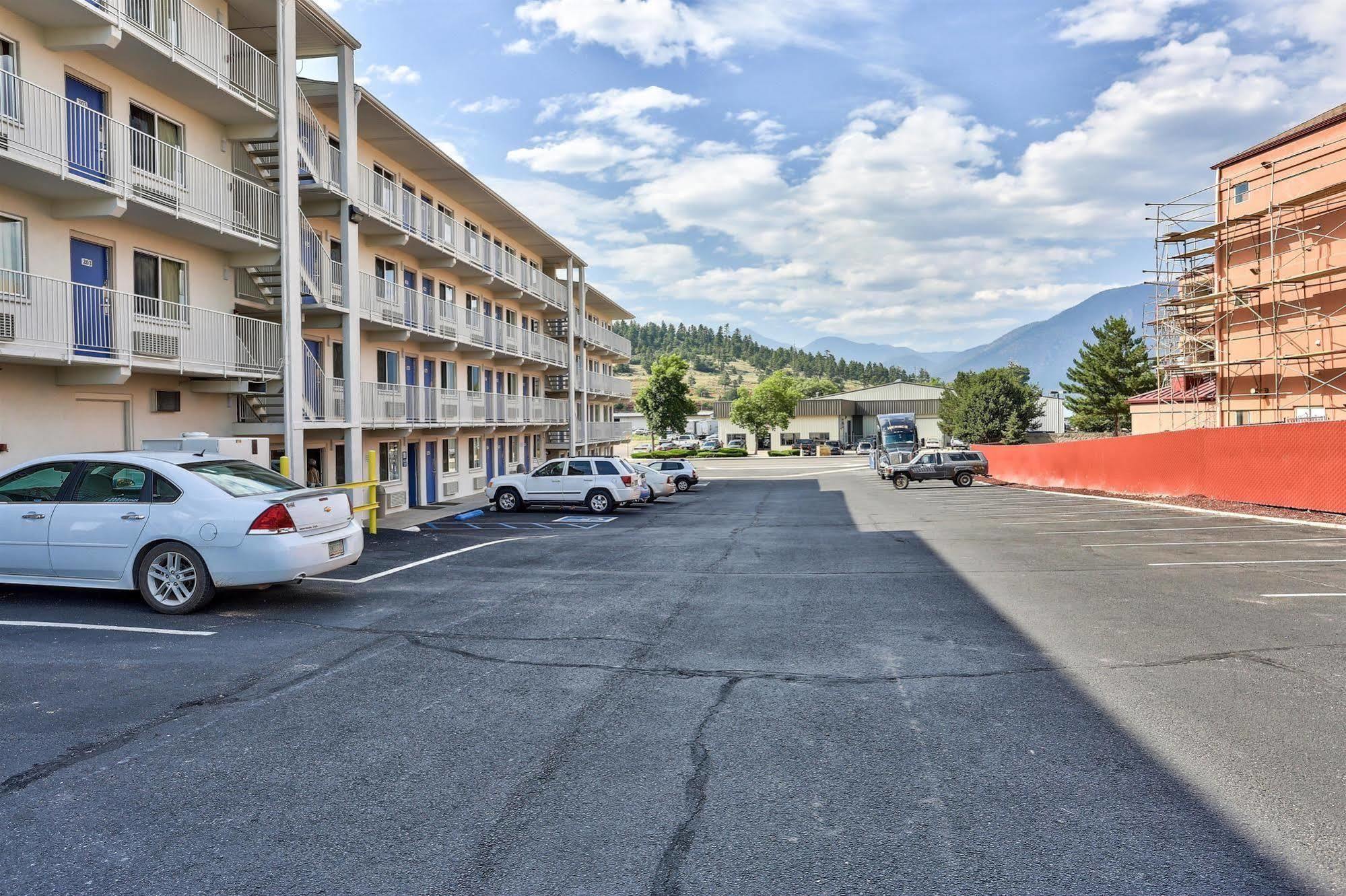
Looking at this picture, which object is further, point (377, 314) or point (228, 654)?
point (377, 314)

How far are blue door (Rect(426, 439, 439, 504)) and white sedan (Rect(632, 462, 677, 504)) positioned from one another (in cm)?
686

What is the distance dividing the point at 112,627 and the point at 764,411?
293ft

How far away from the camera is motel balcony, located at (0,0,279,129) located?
13305 mm

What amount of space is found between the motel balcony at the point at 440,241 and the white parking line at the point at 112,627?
605 inches

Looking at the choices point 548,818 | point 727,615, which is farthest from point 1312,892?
point 727,615

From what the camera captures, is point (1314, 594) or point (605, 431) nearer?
point (1314, 594)

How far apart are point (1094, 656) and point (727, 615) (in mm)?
3394

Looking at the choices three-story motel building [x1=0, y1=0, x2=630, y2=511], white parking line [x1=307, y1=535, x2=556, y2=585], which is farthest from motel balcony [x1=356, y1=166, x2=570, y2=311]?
white parking line [x1=307, y1=535, x2=556, y2=585]

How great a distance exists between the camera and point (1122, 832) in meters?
3.85

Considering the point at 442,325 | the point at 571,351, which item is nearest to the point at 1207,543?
the point at 442,325

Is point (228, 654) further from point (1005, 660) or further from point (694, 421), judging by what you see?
point (694, 421)

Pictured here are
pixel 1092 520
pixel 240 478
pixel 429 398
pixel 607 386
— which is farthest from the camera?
pixel 607 386

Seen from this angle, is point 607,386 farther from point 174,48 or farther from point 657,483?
point 174,48

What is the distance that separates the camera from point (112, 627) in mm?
7891
